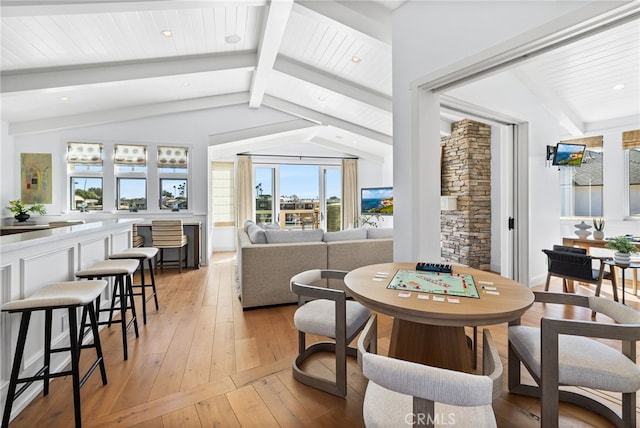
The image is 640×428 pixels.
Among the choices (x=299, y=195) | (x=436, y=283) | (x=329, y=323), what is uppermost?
(x=299, y=195)

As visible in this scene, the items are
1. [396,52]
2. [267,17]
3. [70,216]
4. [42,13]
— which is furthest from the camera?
[70,216]

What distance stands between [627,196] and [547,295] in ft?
14.9

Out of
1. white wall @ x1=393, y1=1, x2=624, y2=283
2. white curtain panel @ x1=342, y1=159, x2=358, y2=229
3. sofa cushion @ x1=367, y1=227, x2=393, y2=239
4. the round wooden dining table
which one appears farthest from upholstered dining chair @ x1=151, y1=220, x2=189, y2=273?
white curtain panel @ x1=342, y1=159, x2=358, y2=229

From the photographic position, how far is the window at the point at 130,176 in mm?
5841

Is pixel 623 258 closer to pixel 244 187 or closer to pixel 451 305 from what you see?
pixel 451 305

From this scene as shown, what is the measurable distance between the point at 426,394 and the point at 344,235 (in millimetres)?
3052

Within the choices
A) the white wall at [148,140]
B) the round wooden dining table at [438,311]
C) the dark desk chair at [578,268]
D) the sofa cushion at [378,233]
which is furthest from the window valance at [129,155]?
the dark desk chair at [578,268]

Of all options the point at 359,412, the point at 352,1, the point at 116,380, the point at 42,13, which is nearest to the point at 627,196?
the point at 352,1

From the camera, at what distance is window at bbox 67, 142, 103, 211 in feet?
18.5

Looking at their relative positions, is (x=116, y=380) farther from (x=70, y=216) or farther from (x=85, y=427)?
(x=70, y=216)

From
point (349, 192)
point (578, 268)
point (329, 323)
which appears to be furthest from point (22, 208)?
point (578, 268)

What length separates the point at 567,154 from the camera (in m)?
4.23

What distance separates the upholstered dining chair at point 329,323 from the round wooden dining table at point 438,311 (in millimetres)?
197

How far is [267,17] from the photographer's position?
308cm
